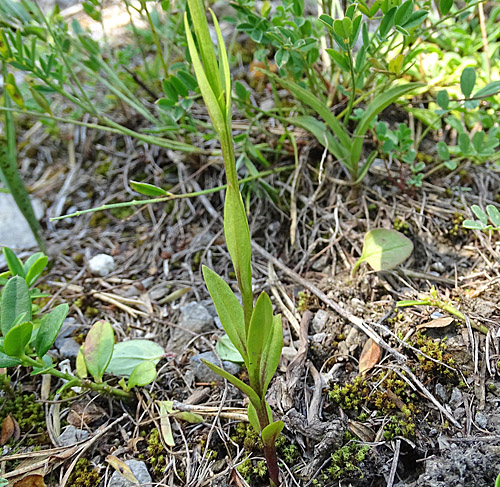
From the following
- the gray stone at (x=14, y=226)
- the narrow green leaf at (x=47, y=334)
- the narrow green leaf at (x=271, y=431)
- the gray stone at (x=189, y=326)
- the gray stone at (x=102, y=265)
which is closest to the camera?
the narrow green leaf at (x=271, y=431)

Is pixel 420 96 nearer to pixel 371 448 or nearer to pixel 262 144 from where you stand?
pixel 262 144

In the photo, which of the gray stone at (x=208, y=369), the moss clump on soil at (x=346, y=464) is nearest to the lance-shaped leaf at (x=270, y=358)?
the moss clump on soil at (x=346, y=464)

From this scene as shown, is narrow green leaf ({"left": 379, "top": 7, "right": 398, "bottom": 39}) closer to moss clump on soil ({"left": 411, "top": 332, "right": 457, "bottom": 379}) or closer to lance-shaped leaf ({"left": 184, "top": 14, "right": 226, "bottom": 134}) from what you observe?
lance-shaped leaf ({"left": 184, "top": 14, "right": 226, "bottom": 134})

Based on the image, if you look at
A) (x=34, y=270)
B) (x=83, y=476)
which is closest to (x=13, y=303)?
(x=34, y=270)

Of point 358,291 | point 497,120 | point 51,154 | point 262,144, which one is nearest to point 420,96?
point 497,120

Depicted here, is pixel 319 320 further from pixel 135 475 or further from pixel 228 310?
pixel 135 475

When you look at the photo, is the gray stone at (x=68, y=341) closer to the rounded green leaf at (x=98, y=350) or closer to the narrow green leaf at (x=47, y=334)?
the rounded green leaf at (x=98, y=350)

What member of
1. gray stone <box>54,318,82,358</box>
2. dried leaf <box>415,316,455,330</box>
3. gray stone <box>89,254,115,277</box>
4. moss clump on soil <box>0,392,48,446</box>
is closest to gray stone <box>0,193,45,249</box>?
gray stone <box>89,254,115,277</box>
